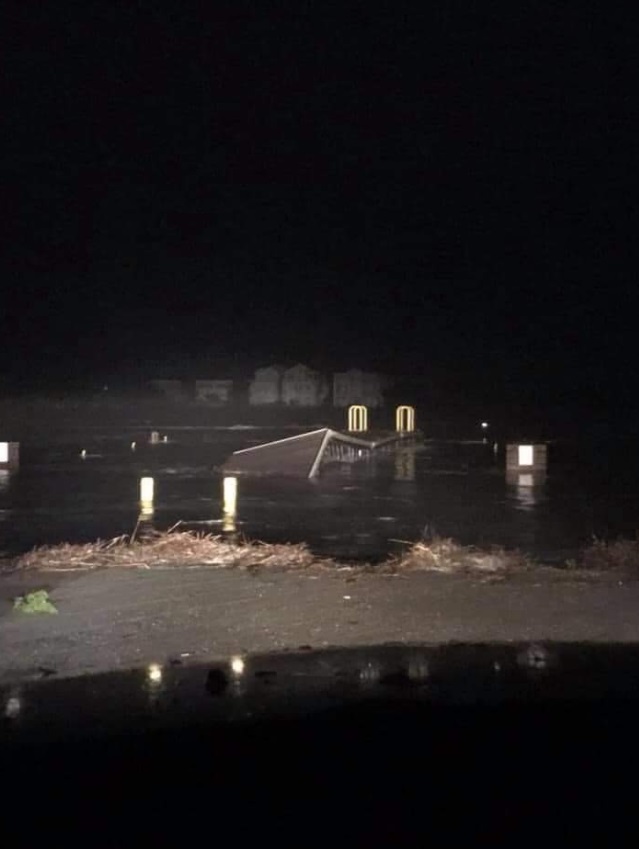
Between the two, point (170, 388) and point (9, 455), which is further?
point (170, 388)

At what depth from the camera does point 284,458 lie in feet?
111

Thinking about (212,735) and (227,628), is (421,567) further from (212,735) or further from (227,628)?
(212,735)

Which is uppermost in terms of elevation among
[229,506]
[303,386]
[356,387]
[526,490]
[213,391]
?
[303,386]

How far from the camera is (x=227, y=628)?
35.1 ft

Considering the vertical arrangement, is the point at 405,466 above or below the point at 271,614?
above

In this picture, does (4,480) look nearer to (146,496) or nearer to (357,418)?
(146,496)

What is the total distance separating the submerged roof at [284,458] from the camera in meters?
33.1

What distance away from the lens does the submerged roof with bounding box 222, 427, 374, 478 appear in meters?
33.1

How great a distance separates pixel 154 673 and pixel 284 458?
24776 mm

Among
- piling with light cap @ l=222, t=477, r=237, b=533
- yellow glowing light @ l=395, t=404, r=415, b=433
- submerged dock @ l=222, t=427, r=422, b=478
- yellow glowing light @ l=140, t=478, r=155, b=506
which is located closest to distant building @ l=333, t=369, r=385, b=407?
yellow glowing light @ l=395, t=404, r=415, b=433

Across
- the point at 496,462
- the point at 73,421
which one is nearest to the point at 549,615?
the point at 496,462

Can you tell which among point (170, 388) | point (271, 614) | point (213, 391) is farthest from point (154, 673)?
point (213, 391)

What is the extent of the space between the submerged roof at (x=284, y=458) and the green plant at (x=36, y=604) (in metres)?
20.6

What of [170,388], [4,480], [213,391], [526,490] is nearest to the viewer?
[526,490]
